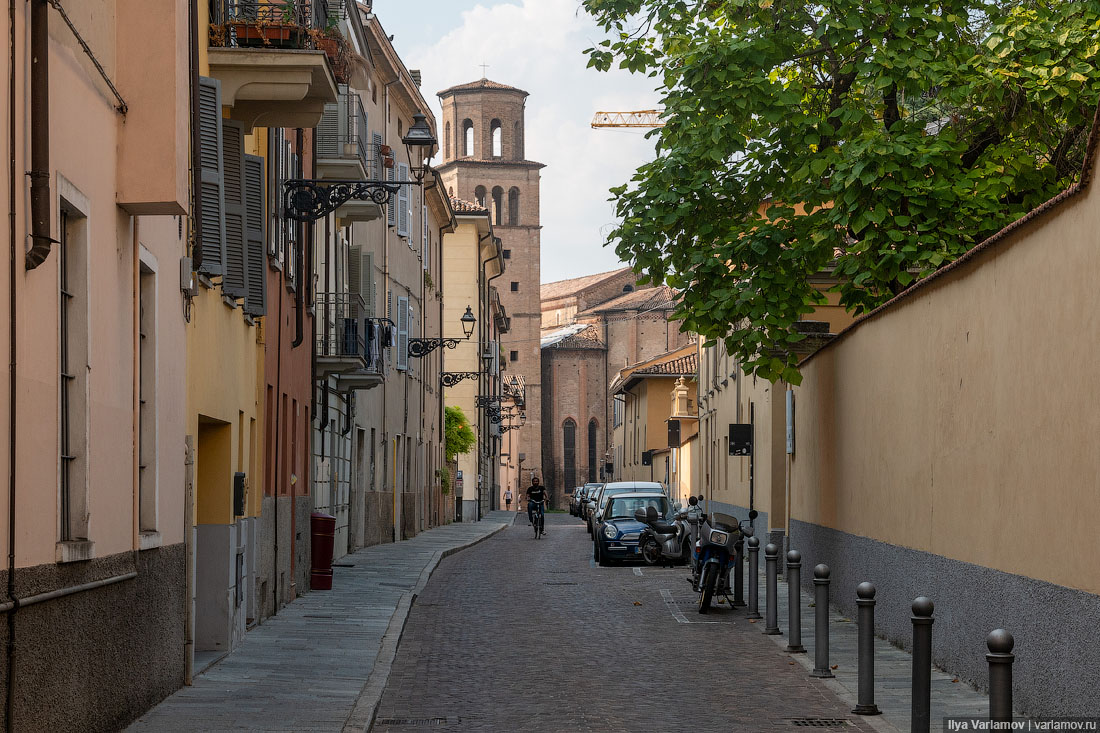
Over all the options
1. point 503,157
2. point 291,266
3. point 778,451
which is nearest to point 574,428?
point 503,157

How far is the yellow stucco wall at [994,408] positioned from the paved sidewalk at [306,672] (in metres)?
4.49

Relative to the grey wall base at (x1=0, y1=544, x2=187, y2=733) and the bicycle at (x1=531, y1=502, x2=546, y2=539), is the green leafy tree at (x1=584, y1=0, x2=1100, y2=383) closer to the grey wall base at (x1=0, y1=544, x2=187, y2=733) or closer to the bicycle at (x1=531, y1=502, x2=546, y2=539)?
the grey wall base at (x1=0, y1=544, x2=187, y2=733)

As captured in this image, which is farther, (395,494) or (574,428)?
(574,428)

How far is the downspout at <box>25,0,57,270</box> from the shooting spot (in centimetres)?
666

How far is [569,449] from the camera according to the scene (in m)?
108

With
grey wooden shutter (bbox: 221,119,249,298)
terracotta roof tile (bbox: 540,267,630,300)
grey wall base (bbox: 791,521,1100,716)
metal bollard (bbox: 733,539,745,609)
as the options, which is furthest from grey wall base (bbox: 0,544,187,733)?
terracotta roof tile (bbox: 540,267,630,300)

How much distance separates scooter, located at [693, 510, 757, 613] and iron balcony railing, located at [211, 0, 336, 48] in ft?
25.4

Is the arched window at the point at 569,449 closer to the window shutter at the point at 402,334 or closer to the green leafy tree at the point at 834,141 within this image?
the window shutter at the point at 402,334

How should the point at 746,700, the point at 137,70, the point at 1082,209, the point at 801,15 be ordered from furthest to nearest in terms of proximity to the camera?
the point at 801,15 → the point at 746,700 → the point at 137,70 → the point at 1082,209

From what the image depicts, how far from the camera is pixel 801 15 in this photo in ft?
55.1

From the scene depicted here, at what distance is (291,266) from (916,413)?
356 inches

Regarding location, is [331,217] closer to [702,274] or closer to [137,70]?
[702,274]

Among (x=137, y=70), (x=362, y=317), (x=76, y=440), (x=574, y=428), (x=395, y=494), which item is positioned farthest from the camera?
(x=574, y=428)

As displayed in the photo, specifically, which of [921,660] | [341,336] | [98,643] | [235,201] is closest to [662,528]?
[341,336]
